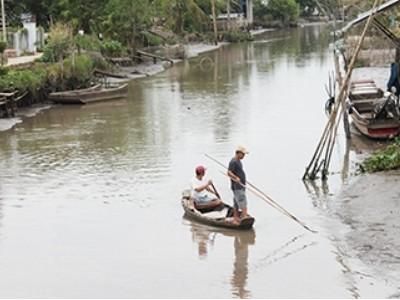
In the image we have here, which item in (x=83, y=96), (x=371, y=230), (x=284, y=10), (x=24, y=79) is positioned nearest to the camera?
(x=371, y=230)

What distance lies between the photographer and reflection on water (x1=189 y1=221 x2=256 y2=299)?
1435 centimetres

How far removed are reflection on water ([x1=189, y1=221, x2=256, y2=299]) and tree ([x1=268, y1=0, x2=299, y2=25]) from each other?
104457 millimetres

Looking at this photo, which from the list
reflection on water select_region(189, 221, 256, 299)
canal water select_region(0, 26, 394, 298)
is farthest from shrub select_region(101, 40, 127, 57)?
reflection on water select_region(189, 221, 256, 299)

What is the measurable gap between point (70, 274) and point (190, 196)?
14.9 ft

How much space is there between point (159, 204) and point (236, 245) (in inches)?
161

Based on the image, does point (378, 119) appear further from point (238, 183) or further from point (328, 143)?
point (238, 183)

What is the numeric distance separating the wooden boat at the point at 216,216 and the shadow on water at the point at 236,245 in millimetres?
113

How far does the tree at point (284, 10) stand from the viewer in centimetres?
12019

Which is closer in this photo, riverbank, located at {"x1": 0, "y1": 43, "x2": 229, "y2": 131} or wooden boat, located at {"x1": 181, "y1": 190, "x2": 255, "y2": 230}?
wooden boat, located at {"x1": 181, "y1": 190, "x2": 255, "y2": 230}

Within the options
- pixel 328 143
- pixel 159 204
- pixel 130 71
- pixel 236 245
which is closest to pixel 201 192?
pixel 159 204

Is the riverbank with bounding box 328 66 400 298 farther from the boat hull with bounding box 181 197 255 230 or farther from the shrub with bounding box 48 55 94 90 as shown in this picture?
the shrub with bounding box 48 55 94 90

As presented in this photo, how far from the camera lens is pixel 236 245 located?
16562mm

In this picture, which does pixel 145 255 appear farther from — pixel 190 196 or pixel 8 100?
pixel 8 100

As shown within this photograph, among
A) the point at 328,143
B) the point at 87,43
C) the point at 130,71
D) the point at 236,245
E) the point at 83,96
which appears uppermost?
the point at 87,43
